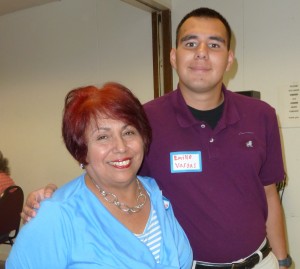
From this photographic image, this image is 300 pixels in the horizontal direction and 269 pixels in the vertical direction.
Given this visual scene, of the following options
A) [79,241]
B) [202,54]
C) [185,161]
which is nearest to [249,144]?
[185,161]

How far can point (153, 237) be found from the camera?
1.18 metres

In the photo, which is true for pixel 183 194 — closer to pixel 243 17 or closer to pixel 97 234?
pixel 97 234

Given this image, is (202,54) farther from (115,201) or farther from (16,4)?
(16,4)

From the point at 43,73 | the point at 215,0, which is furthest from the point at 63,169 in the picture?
the point at 215,0

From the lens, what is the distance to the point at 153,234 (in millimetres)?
1192

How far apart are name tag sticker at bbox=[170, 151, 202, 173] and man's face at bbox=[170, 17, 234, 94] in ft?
0.98

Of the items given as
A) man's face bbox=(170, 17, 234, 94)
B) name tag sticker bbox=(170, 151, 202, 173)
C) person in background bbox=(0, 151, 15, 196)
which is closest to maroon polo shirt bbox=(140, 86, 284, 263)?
name tag sticker bbox=(170, 151, 202, 173)

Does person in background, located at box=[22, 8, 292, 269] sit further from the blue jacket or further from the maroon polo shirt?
the blue jacket

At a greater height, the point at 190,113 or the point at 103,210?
the point at 190,113

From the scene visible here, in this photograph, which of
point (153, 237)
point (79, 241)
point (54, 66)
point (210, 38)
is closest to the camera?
point (79, 241)

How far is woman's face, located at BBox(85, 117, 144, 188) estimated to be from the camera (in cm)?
113

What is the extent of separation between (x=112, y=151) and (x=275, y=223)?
3.30ft

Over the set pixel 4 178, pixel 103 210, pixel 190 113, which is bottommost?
pixel 4 178

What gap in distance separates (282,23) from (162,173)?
197cm
